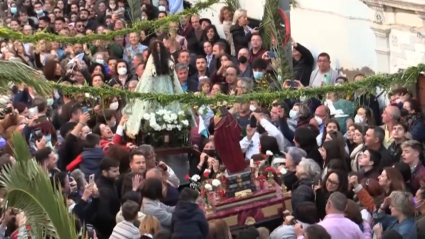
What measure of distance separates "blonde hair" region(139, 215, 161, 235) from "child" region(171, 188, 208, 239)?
0.27m

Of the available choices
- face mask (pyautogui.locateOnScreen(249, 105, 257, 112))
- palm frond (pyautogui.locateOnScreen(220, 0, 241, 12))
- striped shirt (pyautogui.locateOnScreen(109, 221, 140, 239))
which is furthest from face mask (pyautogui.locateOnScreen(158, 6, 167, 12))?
striped shirt (pyautogui.locateOnScreen(109, 221, 140, 239))

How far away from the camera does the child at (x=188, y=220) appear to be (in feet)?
38.3

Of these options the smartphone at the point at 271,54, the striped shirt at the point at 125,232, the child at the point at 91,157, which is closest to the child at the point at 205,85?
the smartphone at the point at 271,54

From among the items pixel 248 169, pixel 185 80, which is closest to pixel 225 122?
pixel 248 169

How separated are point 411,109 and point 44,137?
180 inches

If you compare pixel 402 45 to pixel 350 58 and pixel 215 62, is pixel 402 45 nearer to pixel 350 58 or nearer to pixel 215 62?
pixel 350 58

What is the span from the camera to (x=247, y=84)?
17500 millimetres

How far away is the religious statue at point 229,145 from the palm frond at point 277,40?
4953 millimetres

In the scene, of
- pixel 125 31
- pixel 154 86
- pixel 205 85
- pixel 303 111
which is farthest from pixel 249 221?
pixel 125 31

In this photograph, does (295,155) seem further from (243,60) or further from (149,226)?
(243,60)

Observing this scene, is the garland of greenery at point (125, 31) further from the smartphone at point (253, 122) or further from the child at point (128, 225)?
the child at point (128, 225)

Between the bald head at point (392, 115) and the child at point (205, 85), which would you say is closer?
the bald head at point (392, 115)

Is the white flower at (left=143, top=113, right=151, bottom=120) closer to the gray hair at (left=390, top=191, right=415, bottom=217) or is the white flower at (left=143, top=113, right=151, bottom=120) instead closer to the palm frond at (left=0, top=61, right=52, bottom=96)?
the gray hair at (left=390, top=191, right=415, bottom=217)

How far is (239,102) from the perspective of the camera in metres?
15.6
